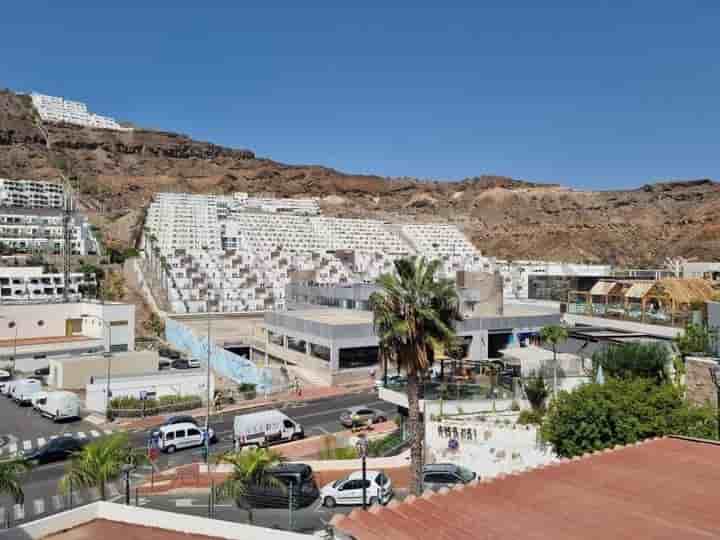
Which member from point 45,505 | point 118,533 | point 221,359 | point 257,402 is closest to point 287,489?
point 118,533

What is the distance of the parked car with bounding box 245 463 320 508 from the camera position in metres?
15.9

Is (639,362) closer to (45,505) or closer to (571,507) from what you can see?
(571,507)

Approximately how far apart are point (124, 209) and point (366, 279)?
8230 cm

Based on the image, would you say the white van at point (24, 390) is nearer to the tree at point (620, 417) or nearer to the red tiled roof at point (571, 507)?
the tree at point (620, 417)

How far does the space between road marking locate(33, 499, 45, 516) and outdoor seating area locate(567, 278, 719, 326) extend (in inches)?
1060

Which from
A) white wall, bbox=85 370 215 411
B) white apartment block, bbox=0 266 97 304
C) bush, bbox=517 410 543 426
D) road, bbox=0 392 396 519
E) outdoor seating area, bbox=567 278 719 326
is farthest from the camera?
white apartment block, bbox=0 266 97 304

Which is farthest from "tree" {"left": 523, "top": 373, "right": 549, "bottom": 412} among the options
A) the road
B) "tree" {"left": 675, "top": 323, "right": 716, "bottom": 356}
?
the road

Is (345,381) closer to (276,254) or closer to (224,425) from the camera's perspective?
(224,425)

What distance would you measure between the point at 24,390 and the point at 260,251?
46.0 metres

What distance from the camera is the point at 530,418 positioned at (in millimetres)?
21219

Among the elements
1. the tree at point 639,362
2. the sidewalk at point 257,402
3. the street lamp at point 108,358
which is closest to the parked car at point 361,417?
the sidewalk at point 257,402

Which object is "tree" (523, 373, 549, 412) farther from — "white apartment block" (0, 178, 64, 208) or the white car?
"white apartment block" (0, 178, 64, 208)

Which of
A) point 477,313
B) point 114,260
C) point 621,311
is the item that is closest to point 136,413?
point 477,313

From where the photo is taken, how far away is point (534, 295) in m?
55.6
